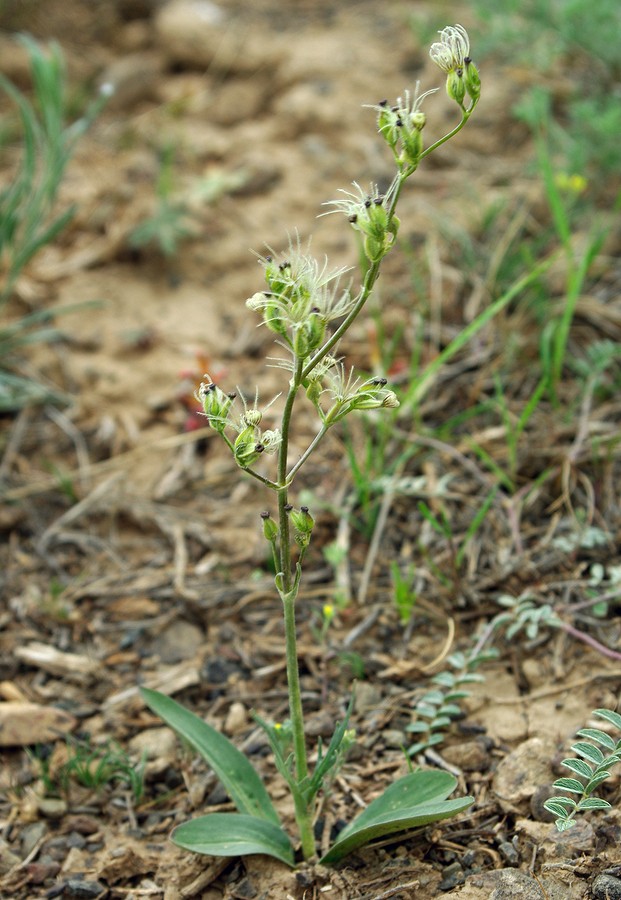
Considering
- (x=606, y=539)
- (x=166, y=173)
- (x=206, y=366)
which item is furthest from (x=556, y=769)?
(x=166, y=173)

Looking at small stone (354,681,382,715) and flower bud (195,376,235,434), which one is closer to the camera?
flower bud (195,376,235,434)

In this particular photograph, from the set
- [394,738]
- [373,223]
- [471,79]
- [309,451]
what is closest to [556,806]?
[394,738]

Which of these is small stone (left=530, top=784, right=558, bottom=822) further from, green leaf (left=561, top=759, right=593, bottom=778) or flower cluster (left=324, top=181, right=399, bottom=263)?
flower cluster (left=324, top=181, right=399, bottom=263)

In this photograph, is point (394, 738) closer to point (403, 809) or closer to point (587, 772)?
point (403, 809)

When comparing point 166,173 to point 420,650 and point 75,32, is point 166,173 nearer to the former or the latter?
point 75,32

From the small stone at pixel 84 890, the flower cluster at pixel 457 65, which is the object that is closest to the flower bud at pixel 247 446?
the flower cluster at pixel 457 65

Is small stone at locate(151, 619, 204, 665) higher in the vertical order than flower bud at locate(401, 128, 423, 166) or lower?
lower

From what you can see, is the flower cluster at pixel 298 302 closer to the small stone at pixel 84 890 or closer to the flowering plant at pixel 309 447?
the flowering plant at pixel 309 447

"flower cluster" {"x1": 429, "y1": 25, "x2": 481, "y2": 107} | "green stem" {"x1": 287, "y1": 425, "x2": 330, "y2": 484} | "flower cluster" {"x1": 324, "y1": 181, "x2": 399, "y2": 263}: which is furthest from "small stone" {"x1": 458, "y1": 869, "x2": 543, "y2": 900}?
"flower cluster" {"x1": 429, "y1": 25, "x2": 481, "y2": 107}
